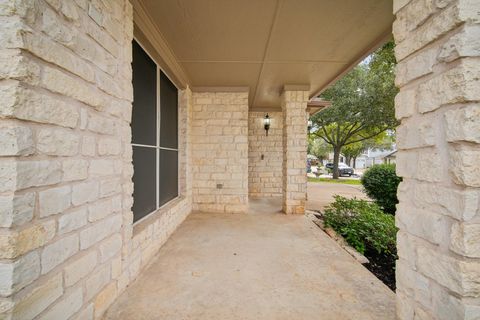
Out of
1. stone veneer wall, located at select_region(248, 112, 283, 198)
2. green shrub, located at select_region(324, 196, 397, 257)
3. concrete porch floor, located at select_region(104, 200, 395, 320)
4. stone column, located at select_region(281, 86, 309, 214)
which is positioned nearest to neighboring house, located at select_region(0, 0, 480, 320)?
concrete porch floor, located at select_region(104, 200, 395, 320)

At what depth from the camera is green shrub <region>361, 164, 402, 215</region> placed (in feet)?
16.4

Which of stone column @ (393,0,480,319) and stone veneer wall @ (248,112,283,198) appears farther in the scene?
stone veneer wall @ (248,112,283,198)

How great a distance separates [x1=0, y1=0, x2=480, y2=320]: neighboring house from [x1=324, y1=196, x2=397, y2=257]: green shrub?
6.11 feet

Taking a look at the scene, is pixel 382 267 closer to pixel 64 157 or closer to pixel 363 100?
pixel 64 157

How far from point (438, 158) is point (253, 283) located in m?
1.74

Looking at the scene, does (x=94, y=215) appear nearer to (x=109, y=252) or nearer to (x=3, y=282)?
(x=109, y=252)

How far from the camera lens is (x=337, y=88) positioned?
11.1 m

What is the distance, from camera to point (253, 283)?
203 centimetres

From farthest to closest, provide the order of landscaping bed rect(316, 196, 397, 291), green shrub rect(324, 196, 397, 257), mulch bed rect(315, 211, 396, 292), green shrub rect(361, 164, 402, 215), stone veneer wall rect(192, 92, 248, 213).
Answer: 1. green shrub rect(361, 164, 402, 215)
2. stone veneer wall rect(192, 92, 248, 213)
3. green shrub rect(324, 196, 397, 257)
4. landscaping bed rect(316, 196, 397, 291)
5. mulch bed rect(315, 211, 396, 292)

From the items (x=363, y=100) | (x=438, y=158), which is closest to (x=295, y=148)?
(x=438, y=158)

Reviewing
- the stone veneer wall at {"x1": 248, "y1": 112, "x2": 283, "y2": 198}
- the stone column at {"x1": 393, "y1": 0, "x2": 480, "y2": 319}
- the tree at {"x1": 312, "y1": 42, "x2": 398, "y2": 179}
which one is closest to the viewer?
the stone column at {"x1": 393, "y1": 0, "x2": 480, "y2": 319}

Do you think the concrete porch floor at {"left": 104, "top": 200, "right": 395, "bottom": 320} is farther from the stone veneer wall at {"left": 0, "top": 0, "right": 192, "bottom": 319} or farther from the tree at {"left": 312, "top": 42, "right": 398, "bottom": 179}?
the tree at {"left": 312, "top": 42, "right": 398, "bottom": 179}


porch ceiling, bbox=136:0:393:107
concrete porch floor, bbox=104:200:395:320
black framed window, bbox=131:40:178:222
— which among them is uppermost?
porch ceiling, bbox=136:0:393:107

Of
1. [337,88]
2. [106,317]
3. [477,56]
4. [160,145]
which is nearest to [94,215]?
[106,317]
